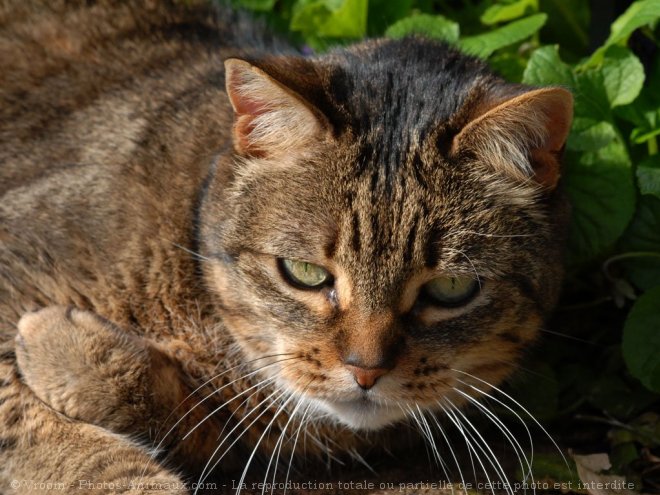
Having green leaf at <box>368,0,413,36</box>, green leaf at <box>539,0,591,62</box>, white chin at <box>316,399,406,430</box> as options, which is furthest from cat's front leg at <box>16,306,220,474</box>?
green leaf at <box>539,0,591,62</box>

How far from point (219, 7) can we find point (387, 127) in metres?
1.47

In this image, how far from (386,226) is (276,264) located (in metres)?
0.32

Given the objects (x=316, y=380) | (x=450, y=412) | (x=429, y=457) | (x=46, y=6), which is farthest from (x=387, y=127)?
(x=46, y=6)

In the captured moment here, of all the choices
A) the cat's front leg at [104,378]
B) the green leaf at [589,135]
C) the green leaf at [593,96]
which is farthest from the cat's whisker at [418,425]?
the green leaf at [593,96]

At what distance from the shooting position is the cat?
2293 millimetres

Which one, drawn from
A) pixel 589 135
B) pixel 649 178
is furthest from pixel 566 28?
pixel 649 178

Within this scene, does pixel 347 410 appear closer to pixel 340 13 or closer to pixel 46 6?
pixel 340 13

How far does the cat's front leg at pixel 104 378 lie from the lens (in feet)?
8.11

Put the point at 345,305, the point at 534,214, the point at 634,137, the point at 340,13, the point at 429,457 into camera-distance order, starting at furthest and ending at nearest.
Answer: the point at 340,13 → the point at 634,137 → the point at 429,457 → the point at 534,214 → the point at 345,305

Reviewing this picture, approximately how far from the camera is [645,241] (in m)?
3.00

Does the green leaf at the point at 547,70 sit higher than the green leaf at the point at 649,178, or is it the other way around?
the green leaf at the point at 547,70

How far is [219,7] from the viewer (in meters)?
3.59

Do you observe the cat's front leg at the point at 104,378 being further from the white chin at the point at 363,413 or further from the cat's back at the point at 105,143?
the white chin at the point at 363,413

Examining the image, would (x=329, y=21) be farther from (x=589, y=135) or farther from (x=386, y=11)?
(x=589, y=135)
